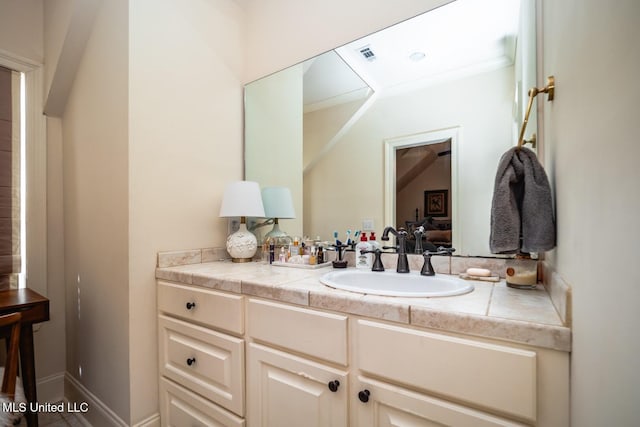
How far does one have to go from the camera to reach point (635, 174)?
0.36 metres

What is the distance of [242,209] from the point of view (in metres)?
1.61

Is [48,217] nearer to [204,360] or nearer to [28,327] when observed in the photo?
[28,327]

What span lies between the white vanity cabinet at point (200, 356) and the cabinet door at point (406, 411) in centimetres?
51

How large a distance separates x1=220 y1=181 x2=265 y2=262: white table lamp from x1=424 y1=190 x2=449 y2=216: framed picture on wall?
Answer: 879mm

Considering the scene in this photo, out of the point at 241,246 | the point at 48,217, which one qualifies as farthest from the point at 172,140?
the point at 48,217

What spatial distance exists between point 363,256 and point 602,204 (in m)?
0.97

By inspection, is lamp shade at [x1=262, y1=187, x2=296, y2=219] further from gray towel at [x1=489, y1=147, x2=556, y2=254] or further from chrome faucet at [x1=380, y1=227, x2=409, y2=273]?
gray towel at [x1=489, y1=147, x2=556, y2=254]

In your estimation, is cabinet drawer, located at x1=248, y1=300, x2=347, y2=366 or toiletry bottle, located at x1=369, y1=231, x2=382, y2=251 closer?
cabinet drawer, located at x1=248, y1=300, x2=347, y2=366

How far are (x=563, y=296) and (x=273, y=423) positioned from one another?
38.2 inches

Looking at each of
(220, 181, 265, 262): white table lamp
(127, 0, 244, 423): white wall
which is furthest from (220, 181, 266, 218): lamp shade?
(127, 0, 244, 423): white wall

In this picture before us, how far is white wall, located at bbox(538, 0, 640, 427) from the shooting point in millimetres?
371

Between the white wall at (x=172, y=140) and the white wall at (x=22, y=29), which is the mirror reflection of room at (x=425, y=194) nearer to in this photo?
the white wall at (x=172, y=140)

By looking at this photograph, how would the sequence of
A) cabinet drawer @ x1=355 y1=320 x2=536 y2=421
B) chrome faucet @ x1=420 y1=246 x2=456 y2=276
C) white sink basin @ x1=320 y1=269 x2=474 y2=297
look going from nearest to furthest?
cabinet drawer @ x1=355 y1=320 x2=536 y2=421
white sink basin @ x1=320 y1=269 x2=474 y2=297
chrome faucet @ x1=420 y1=246 x2=456 y2=276

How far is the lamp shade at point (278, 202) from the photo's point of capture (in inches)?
70.1
